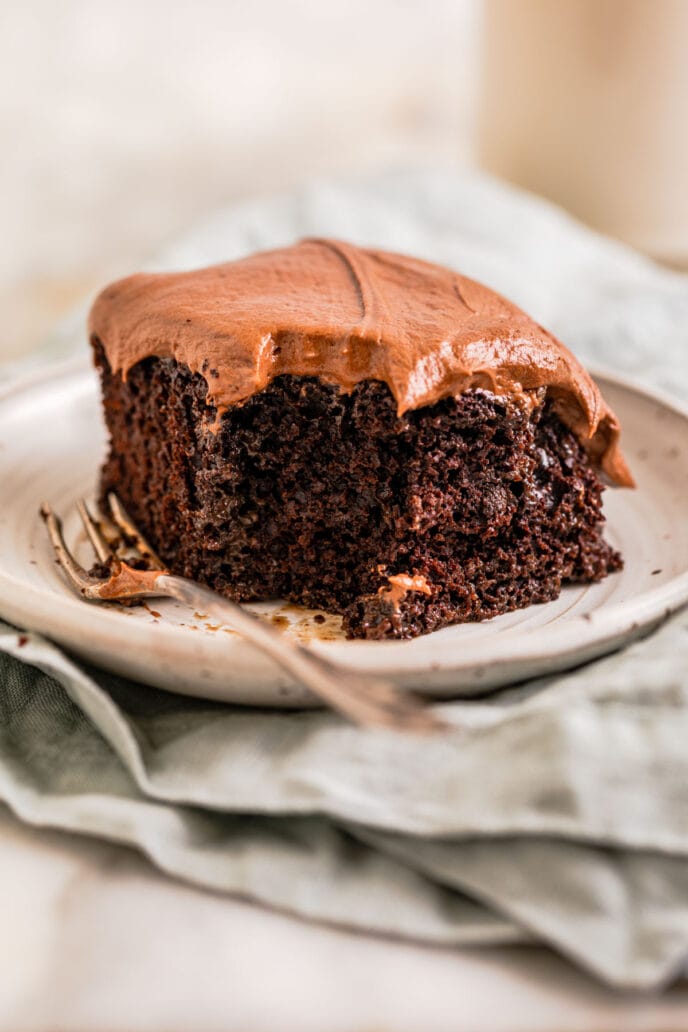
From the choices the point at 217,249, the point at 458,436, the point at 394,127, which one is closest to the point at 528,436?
the point at 458,436

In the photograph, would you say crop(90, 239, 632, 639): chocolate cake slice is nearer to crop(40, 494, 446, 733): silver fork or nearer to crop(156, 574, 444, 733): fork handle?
crop(40, 494, 446, 733): silver fork

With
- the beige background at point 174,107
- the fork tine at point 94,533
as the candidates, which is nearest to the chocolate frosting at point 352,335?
the fork tine at point 94,533

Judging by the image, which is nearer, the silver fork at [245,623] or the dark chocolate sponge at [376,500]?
the silver fork at [245,623]

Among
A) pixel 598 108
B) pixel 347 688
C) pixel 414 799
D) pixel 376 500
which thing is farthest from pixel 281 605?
pixel 598 108

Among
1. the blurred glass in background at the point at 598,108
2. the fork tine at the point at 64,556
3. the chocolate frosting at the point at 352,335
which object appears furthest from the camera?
the blurred glass in background at the point at 598,108

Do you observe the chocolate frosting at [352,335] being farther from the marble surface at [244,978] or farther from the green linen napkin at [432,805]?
the marble surface at [244,978]

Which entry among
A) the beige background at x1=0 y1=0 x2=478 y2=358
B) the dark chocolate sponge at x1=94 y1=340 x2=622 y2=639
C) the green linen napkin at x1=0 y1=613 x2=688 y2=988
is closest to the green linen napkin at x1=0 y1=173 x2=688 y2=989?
the green linen napkin at x1=0 y1=613 x2=688 y2=988

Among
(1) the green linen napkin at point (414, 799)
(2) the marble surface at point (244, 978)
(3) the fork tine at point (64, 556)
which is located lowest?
(3) the fork tine at point (64, 556)
